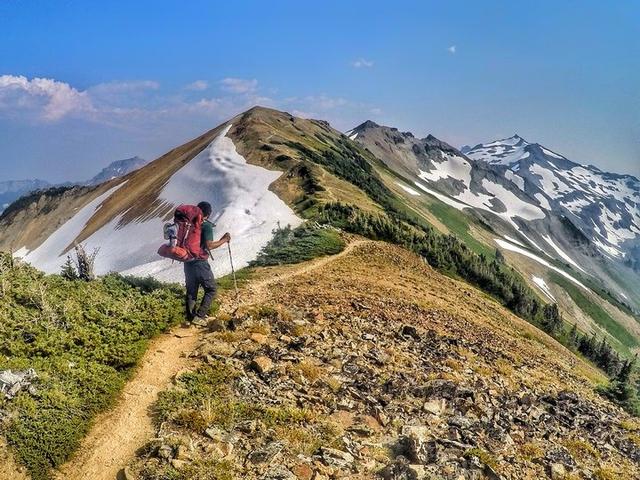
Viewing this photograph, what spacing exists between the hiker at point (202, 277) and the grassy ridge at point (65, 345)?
1.54 feet

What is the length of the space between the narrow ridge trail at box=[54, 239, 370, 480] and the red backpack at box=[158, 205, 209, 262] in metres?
2.14

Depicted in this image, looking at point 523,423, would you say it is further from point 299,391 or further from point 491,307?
point 491,307

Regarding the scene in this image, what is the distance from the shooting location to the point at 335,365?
1221 centimetres

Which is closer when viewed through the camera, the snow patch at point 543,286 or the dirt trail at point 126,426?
the dirt trail at point 126,426

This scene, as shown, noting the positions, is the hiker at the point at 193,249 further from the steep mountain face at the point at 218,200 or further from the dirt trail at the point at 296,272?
the steep mountain face at the point at 218,200

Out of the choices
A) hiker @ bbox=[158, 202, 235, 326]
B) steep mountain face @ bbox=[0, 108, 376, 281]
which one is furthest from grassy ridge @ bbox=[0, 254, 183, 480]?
steep mountain face @ bbox=[0, 108, 376, 281]

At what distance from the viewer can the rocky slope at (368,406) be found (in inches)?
335

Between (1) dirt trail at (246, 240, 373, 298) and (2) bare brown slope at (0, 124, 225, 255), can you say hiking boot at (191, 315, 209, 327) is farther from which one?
(2) bare brown slope at (0, 124, 225, 255)

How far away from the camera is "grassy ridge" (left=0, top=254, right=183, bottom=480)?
8164mm

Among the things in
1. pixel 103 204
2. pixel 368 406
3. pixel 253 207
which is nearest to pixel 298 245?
pixel 253 207

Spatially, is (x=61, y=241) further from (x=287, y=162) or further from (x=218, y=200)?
(x=287, y=162)

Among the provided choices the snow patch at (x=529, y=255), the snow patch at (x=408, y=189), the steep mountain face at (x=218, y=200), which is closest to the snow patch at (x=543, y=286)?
the snow patch at (x=529, y=255)

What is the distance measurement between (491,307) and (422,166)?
151 m

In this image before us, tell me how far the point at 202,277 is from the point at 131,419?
206 inches
